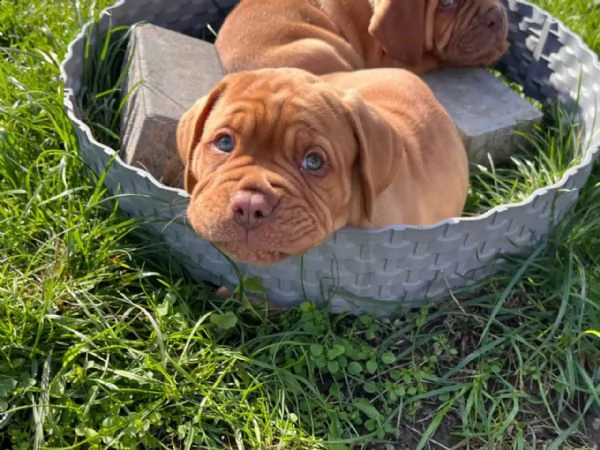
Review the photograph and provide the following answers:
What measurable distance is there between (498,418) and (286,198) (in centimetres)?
126

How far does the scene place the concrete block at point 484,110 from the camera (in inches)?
160

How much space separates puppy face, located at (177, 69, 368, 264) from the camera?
246 centimetres

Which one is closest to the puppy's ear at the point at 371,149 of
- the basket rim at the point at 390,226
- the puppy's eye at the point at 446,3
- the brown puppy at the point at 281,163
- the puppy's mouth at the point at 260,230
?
the brown puppy at the point at 281,163

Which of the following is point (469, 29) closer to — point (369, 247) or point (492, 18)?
point (492, 18)

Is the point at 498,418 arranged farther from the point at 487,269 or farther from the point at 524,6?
the point at 524,6

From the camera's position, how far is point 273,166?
2.57 meters

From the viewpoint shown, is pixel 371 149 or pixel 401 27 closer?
pixel 371 149

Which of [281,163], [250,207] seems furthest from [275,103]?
[250,207]

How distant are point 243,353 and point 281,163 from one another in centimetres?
83

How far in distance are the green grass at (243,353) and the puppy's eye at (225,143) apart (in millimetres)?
671

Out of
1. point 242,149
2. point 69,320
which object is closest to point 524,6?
point 242,149

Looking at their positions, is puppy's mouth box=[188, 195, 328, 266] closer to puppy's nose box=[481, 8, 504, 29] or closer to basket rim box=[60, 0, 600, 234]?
basket rim box=[60, 0, 600, 234]

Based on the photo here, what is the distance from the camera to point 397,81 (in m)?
3.54

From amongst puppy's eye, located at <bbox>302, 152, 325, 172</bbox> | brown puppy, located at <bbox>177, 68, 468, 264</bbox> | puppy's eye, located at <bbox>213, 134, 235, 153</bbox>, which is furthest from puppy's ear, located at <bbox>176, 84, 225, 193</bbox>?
puppy's eye, located at <bbox>302, 152, 325, 172</bbox>
